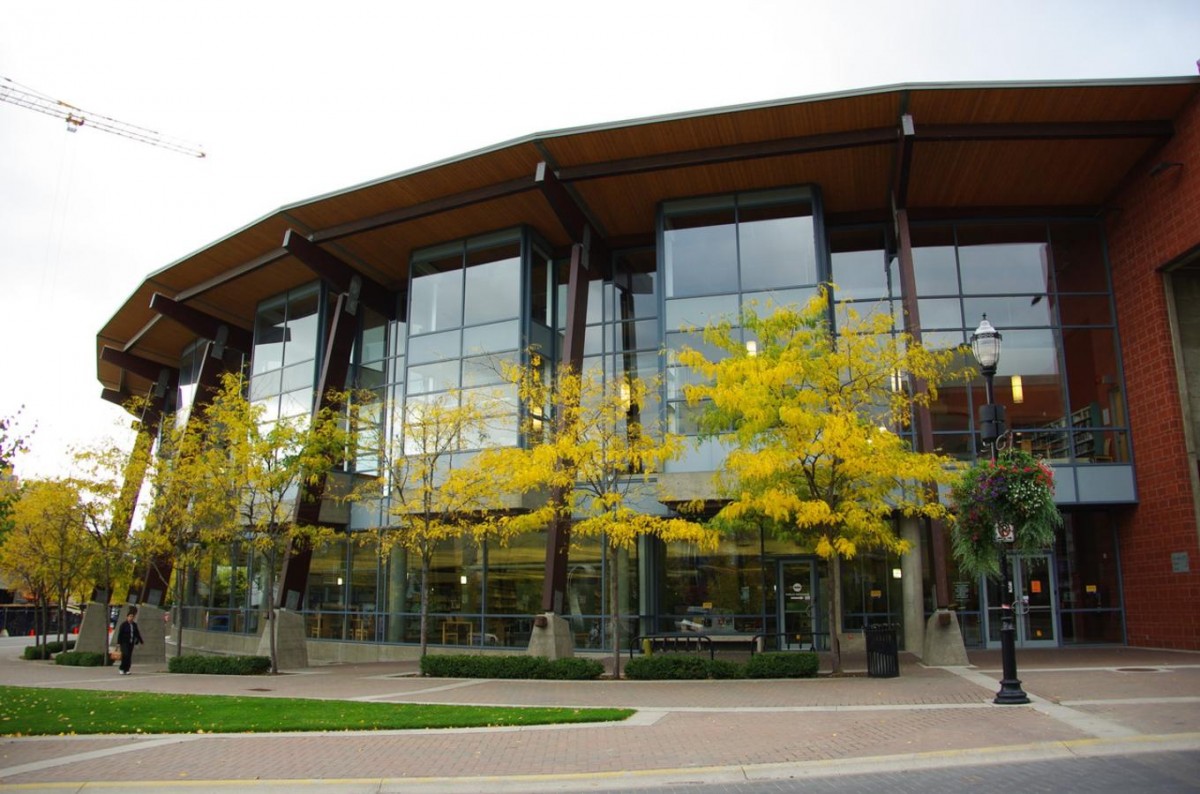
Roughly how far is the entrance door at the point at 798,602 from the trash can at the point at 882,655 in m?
5.63

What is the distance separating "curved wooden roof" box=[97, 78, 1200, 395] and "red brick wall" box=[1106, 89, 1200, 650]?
1.03 m

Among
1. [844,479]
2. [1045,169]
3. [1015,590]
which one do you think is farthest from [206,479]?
[1045,169]

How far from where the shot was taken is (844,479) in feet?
58.7

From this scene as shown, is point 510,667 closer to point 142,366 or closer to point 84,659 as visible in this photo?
point 84,659

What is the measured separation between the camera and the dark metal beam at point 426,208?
82.2ft

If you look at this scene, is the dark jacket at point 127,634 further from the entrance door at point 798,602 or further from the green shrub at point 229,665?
the entrance door at point 798,602

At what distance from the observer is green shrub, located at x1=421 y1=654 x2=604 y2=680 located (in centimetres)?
1941

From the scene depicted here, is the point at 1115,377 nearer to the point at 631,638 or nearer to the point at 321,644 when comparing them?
the point at 631,638

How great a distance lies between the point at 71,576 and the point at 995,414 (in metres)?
30.8

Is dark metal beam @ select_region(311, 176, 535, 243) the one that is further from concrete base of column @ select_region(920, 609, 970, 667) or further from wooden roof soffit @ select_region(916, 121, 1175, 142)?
concrete base of column @ select_region(920, 609, 970, 667)

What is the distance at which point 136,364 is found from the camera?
41688 mm

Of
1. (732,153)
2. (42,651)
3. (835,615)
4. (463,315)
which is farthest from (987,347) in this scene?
(42,651)

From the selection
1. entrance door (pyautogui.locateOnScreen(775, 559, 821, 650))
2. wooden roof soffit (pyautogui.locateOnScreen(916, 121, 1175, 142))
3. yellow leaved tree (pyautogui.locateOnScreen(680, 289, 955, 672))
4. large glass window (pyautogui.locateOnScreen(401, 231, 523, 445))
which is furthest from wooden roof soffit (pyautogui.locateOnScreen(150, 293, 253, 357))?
wooden roof soffit (pyautogui.locateOnScreen(916, 121, 1175, 142))

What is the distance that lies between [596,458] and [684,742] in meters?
9.59
